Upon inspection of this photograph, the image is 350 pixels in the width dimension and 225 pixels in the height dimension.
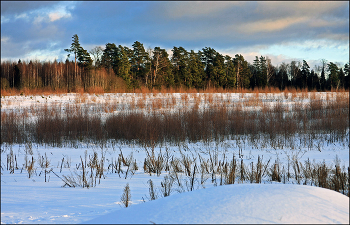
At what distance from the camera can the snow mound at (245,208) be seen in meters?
2.09

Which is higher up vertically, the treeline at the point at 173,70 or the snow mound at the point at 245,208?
the treeline at the point at 173,70

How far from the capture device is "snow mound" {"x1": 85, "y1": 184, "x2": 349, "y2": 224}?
2090 mm

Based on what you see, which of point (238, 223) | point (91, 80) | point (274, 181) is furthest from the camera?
point (91, 80)

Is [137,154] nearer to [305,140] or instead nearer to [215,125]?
[215,125]

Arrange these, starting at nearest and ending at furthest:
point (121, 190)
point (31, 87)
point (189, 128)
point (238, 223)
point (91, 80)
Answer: point (238, 223) < point (121, 190) < point (189, 128) < point (31, 87) < point (91, 80)

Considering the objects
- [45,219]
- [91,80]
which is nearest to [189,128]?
[45,219]

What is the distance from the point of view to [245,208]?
2.24 metres

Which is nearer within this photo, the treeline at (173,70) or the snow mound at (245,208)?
the snow mound at (245,208)

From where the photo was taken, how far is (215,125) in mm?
12875

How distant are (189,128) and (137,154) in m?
3.98

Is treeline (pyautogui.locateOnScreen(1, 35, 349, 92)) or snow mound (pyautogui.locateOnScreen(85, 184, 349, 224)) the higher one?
treeline (pyautogui.locateOnScreen(1, 35, 349, 92))

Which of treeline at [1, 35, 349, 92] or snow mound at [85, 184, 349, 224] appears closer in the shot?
snow mound at [85, 184, 349, 224]

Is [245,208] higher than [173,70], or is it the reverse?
[173,70]

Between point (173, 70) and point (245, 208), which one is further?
point (173, 70)
